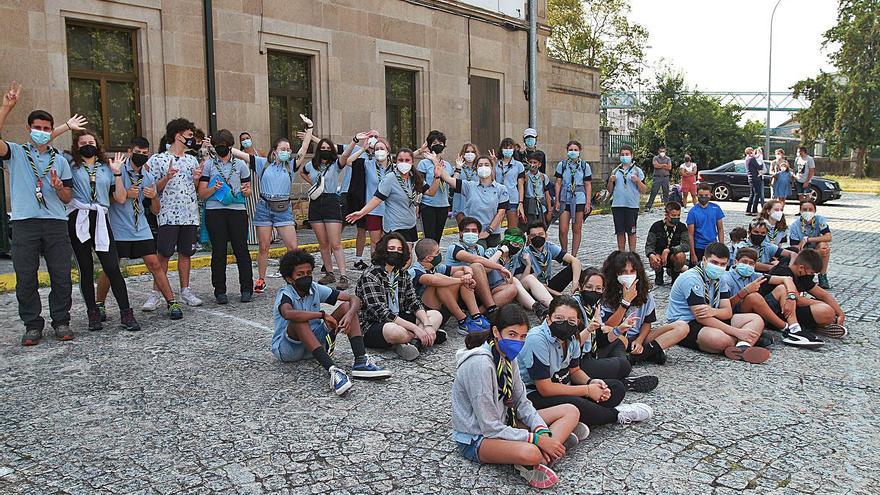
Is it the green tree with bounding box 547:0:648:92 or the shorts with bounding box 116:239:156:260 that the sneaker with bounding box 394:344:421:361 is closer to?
the shorts with bounding box 116:239:156:260

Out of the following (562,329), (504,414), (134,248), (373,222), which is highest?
(373,222)

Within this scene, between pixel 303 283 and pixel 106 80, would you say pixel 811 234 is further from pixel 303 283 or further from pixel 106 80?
pixel 106 80

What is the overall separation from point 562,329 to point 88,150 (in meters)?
4.75

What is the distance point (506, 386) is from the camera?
4.27 meters

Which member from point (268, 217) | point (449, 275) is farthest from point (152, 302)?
point (449, 275)

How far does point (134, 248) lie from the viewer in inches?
293

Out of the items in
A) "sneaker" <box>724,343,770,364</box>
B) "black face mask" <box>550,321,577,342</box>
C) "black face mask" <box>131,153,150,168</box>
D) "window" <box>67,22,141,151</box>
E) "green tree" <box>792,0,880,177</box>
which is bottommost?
"sneaker" <box>724,343,770,364</box>

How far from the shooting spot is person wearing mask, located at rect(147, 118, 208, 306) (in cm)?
779

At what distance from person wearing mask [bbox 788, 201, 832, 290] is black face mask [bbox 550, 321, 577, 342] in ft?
19.3

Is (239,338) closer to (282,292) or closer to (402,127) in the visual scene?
(282,292)

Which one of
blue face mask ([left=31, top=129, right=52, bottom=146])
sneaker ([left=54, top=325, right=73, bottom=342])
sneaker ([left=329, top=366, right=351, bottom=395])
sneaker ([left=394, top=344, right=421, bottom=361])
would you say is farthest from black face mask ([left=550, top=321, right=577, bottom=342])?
blue face mask ([left=31, top=129, right=52, bottom=146])

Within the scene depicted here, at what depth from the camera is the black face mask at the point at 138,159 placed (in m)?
7.68

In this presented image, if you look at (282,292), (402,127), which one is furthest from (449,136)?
(282,292)

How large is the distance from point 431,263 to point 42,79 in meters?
7.64
